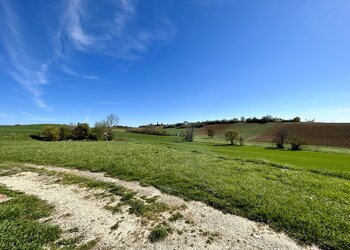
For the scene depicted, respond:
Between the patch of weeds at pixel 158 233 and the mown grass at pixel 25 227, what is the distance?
8.88 feet

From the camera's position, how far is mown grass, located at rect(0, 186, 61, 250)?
498cm

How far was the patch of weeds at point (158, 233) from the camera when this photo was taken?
5.55 meters

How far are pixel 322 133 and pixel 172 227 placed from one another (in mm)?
66785

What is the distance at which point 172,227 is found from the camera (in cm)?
618

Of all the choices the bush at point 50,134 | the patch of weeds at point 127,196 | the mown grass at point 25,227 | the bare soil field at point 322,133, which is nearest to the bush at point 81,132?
the bush at point 50,134

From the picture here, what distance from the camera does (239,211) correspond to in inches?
289

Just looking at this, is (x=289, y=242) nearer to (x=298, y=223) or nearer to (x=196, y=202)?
(x=298, y=223)

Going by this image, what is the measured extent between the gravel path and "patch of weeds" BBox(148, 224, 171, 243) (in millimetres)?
141

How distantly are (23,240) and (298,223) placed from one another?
8.25m

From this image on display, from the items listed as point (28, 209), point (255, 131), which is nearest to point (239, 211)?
point (28, 209)

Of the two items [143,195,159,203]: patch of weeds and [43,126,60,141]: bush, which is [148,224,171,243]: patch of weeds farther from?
[43,126,60,141]: bush

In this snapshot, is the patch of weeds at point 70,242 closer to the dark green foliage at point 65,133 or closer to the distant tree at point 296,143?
the dark green foliage at point 65,133

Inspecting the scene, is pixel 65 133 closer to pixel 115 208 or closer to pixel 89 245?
pixel 115 208

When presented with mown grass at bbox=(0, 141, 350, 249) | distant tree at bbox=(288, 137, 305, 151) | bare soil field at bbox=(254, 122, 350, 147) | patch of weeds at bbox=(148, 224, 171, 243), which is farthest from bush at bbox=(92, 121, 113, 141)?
bare soil field at bbox=(254, 122, 350, 147)
